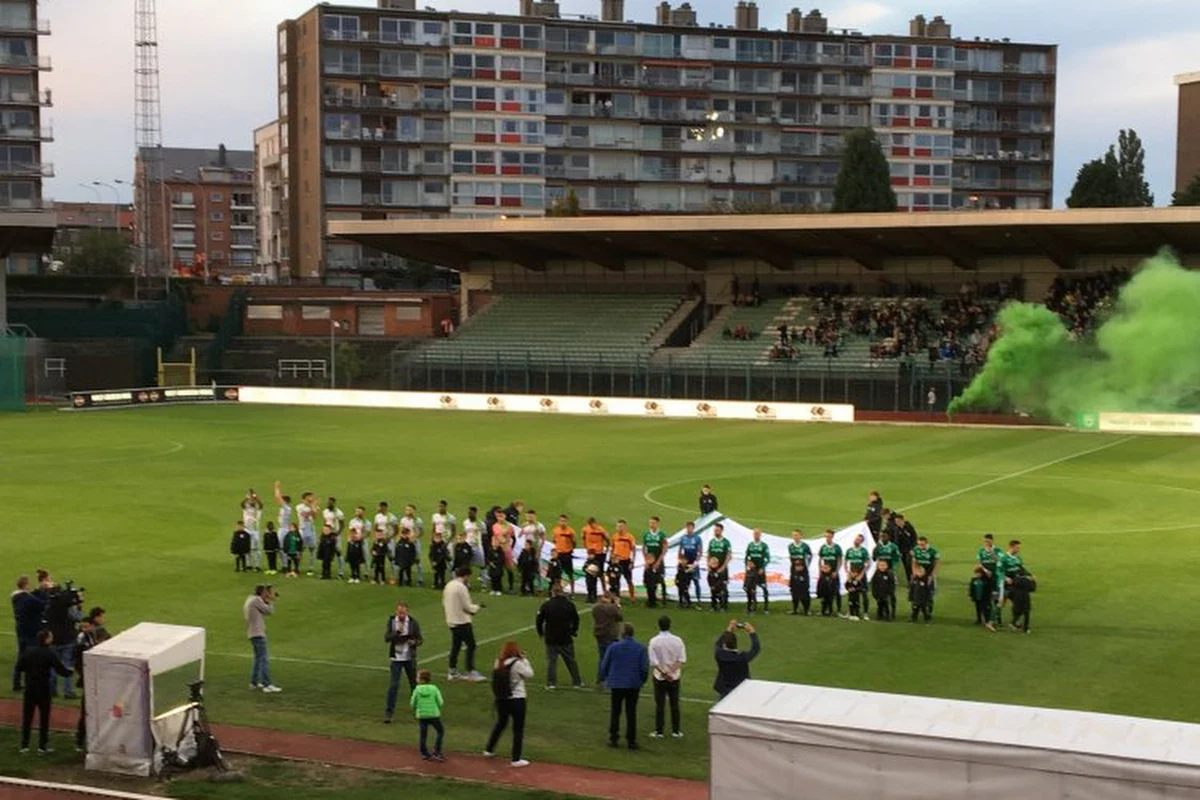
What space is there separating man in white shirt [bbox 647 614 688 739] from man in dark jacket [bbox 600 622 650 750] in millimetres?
197

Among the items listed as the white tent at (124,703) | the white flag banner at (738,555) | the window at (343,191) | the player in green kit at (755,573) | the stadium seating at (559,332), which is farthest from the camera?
the window at (343,191)

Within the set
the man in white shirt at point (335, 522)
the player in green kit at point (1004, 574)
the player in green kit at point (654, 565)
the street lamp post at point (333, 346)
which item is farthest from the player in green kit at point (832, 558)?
the street lamp post at point (333, 346)

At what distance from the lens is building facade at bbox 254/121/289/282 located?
408ft

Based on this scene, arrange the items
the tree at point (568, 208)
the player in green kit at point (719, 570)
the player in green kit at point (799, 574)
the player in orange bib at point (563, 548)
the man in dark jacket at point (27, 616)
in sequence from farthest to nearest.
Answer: the tree at point (568, 208) < the player in orange bib at point (563, 548) < the player in green kit at point (719, 570) < the player in green kit at point (799, 574) < the man in dark jacket at point (27, 616)

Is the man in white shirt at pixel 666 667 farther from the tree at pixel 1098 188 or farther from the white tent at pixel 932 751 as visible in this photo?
the tree at pixel 1098 188

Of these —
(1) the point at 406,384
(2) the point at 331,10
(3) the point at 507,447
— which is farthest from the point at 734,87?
(3) the point at 507,447

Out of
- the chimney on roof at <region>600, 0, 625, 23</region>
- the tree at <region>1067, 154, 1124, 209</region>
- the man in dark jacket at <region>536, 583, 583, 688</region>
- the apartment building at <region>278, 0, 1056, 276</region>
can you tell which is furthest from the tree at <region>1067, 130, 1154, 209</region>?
the man in dark jacket at <region>536, 583, 583, 688</region>

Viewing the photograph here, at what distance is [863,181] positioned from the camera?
9862 cm

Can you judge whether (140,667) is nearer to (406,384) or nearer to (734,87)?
(406,384)

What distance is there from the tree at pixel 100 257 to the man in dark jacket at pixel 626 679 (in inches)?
4181

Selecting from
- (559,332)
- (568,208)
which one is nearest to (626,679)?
(559,332)

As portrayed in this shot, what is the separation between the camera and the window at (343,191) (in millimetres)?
110125

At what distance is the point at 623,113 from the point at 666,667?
102185mm

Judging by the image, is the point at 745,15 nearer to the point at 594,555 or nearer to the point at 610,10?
the point at 610,10
